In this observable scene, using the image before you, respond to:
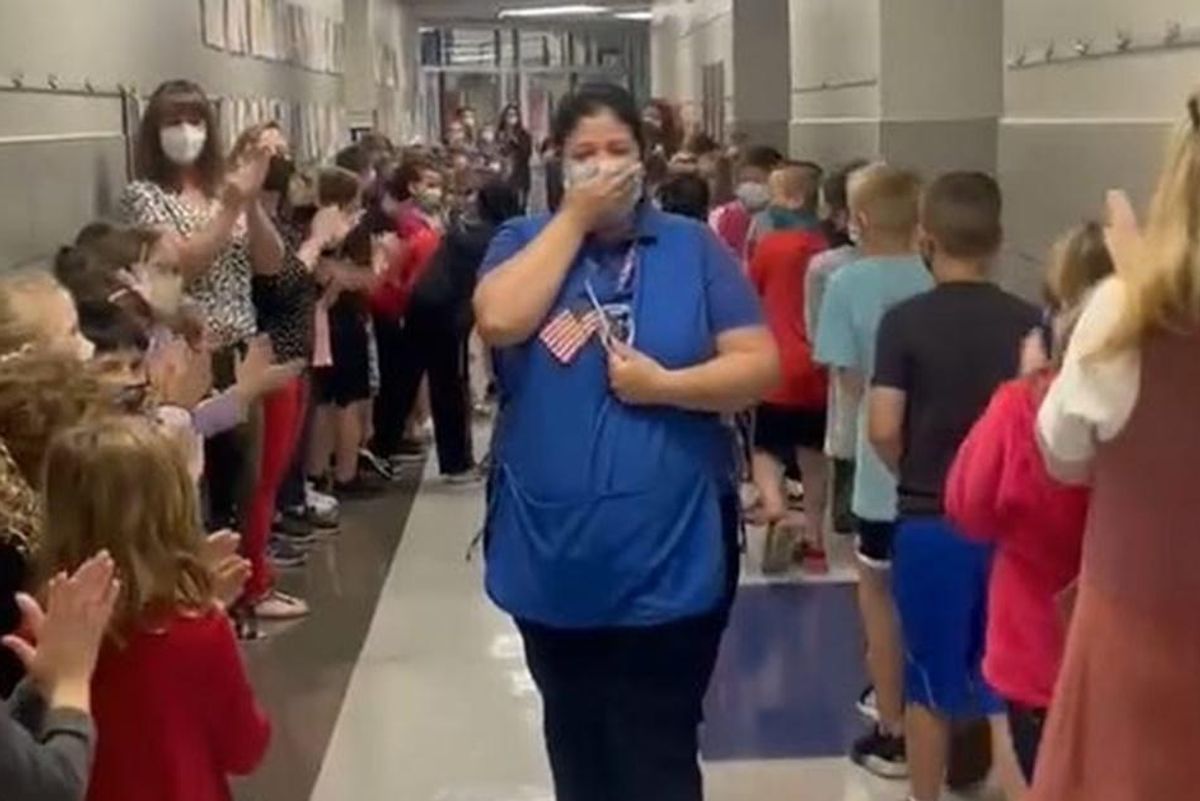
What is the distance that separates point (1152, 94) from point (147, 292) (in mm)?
2938

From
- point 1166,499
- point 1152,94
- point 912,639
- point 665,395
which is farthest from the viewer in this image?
point 1152,94

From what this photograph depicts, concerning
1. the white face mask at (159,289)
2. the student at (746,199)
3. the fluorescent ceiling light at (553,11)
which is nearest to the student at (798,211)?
the student at (746,199)

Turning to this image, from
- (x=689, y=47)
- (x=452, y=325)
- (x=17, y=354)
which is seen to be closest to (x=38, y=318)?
(x=17, y=354)

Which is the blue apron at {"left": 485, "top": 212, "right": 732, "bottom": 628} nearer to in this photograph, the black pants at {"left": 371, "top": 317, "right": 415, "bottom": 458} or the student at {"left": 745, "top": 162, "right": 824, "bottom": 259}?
the student at {"left": 745, "top": 162, "right": 824, "bottom": 259}

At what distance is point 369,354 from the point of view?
9477 mm

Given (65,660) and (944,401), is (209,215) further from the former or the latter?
(65,660)

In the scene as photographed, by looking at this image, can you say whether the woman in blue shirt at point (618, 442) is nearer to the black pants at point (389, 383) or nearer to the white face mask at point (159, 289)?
the white face mask at point (159, 289)

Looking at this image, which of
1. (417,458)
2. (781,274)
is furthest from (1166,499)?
(417,458)

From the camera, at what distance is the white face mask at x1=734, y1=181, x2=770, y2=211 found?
9992 millimetres

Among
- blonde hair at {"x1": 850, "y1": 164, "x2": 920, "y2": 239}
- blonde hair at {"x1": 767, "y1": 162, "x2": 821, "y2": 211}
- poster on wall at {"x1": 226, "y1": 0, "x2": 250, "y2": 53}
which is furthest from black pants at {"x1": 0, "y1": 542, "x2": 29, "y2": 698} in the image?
poster on wall at {"x1": 226, "y1": 0, "x2": 250, "y2": 53}

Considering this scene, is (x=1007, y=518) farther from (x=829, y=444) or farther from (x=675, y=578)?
(x=829, y=444)

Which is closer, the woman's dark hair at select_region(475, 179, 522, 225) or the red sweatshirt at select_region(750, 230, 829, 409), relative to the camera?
the red sweatshirt at select_region(750, 230, 829, 409)

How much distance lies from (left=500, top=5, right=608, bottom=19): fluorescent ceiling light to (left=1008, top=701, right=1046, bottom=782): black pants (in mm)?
25976

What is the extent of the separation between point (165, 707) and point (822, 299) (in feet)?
11.2
